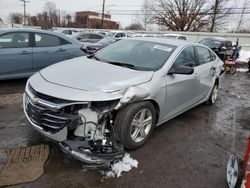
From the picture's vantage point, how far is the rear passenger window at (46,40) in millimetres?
6445

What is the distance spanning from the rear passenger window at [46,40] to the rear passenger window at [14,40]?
282 millimetres

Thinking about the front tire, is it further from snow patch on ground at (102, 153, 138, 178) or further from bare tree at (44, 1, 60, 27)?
bare tree at (44, 1, 60, 27)

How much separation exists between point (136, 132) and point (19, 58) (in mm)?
4071

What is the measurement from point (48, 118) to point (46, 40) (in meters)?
4.32

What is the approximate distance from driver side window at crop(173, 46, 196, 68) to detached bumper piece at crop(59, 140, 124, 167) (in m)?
1.85

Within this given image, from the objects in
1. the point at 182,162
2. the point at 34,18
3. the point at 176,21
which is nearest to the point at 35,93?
the point at 182,162

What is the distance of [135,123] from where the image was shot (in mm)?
3369

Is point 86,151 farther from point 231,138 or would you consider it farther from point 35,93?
point 231,138

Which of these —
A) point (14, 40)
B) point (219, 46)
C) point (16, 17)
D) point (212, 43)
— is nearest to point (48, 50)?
point (14, 40)

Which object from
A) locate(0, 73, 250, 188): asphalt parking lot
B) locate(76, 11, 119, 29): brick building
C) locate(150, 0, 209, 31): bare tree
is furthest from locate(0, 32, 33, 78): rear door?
locate(76, 11, 119, 29): brick building

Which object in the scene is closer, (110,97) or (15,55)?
(110,97)

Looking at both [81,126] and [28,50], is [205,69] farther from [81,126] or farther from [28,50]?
[28,50]

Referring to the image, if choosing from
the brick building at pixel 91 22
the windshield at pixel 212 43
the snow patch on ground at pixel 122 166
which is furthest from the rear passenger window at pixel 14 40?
the brick building at pixel 91 22

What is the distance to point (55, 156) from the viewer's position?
3248 millimetres
